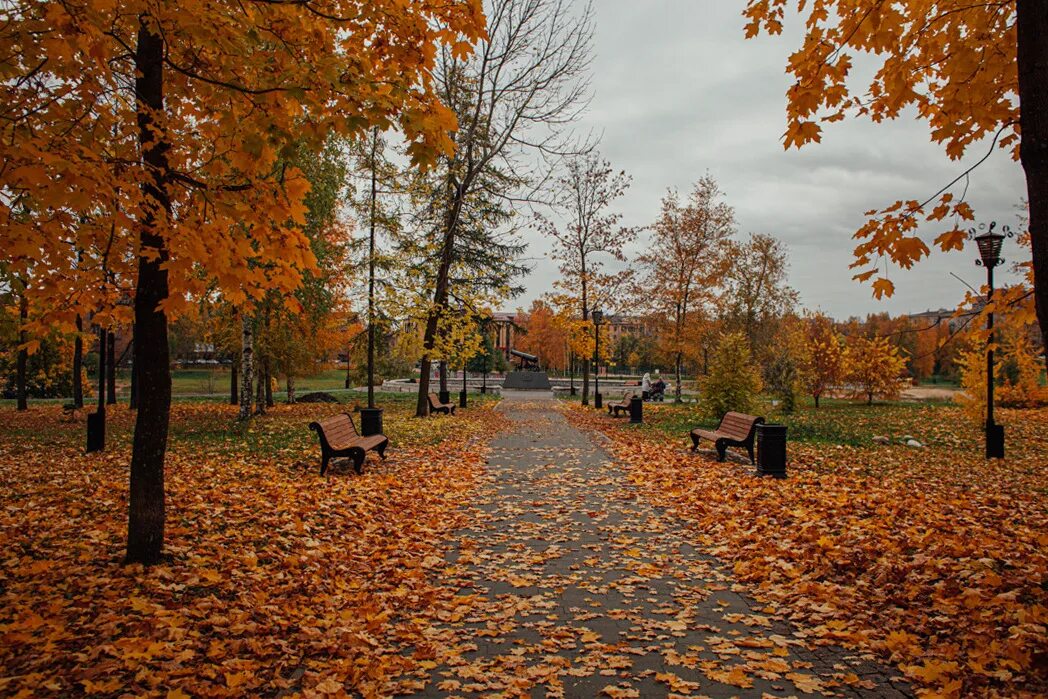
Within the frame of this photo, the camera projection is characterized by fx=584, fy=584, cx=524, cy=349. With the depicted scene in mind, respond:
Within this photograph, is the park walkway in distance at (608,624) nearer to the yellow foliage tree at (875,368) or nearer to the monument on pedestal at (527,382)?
the yellow foliage tree at (875,368)

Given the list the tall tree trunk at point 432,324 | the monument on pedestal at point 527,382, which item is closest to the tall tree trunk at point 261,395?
the tall tree trunk at point 432,324

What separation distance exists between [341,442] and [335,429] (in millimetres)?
227

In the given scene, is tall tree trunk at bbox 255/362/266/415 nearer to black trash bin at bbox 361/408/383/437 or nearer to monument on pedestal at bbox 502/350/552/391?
black trash bin at bbox 361/408/383/437

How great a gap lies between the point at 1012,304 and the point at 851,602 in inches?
105

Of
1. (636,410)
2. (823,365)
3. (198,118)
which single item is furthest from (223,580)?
(823,365)

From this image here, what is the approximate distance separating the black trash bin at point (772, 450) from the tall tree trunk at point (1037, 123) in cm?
587

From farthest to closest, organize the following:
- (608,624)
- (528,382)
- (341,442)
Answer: (528,382)
(341,442)
(608,624)

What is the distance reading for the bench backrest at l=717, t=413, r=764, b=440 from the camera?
10125mm

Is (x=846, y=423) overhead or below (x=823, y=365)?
below

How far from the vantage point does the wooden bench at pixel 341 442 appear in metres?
8.40

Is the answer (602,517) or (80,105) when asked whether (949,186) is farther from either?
(80,105)

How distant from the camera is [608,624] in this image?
13.1 feet

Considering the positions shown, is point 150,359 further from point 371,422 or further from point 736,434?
point 736,434

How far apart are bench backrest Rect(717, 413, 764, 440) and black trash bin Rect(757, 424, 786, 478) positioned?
957mm
